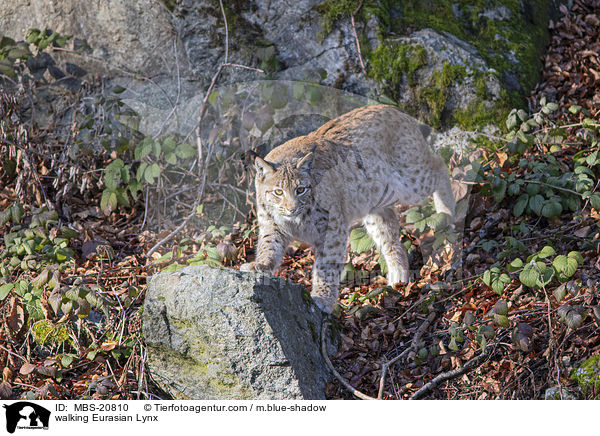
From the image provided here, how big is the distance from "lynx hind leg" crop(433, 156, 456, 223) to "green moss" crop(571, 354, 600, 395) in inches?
94.8

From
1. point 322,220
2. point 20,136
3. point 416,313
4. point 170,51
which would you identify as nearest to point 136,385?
point 322,220

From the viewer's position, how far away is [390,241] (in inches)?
246

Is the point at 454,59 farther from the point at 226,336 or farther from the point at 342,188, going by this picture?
the point at 226,336

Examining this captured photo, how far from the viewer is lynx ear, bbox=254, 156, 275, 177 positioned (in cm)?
527

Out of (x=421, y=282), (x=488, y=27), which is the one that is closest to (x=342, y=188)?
(x=421, y=282)

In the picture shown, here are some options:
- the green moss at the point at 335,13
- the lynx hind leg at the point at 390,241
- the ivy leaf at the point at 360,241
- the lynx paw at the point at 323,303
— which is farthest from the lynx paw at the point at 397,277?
the green moss at the point at 335,13

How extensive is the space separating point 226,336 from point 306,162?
171 centimetres

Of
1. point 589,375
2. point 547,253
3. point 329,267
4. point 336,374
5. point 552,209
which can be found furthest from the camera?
point 552,209

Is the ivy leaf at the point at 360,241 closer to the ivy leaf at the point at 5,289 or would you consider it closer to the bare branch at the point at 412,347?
the bare branch at the point at 412,347

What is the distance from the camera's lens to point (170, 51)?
7789 mm

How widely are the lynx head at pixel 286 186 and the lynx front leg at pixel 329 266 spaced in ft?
1.16

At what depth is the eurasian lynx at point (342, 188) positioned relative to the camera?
17.4 ft
